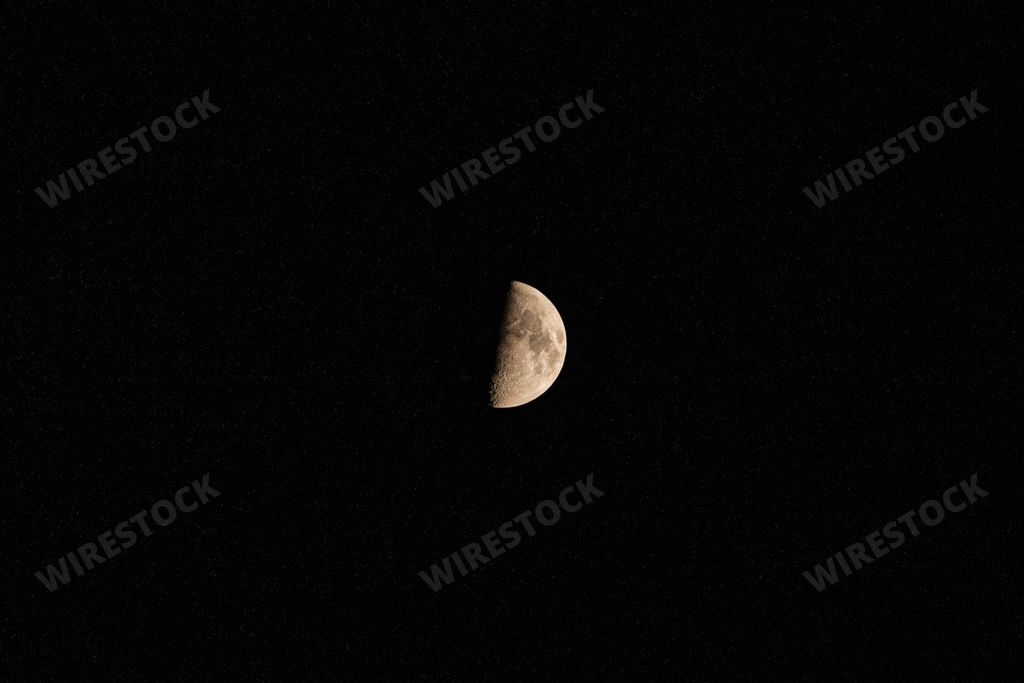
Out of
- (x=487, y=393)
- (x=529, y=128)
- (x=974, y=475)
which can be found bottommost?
(x=974, y=475)

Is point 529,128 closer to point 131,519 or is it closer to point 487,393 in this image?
point 487,393

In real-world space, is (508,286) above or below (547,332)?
above

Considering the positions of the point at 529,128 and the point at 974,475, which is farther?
the point at 974,475

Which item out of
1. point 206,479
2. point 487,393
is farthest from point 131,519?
point 487,393

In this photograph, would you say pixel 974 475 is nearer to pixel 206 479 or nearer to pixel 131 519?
pixel 206 479

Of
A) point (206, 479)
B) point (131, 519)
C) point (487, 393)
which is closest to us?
point (487, 393)

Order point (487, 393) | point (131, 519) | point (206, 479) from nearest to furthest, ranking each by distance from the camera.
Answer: point (487, 393) < point (131, 519) < point (206, 479)
